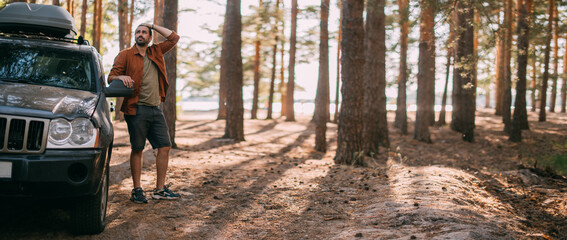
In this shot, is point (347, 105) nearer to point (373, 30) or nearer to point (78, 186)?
point (373, 30)

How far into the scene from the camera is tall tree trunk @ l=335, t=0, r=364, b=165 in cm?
1058

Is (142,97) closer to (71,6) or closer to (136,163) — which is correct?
(136,163)

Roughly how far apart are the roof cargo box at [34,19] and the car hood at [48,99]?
230 cm

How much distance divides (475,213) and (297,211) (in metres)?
2.19

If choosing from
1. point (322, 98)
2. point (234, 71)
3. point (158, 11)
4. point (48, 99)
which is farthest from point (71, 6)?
point (48, 99)

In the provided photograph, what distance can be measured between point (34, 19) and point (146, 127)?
243 centimetres

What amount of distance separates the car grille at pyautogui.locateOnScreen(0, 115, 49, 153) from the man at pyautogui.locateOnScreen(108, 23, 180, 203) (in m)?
1.66

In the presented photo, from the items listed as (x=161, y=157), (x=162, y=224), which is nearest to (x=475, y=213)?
(x=162, y=224)

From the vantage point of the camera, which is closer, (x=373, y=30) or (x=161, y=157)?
(x=161, y=157)

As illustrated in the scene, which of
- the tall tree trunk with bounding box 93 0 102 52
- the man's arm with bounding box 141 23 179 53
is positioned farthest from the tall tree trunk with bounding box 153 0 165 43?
the man's arm with bounding box 141 23 179 53

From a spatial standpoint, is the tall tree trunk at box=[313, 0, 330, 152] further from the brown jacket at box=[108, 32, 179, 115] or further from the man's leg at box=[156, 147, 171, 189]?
the brown jacket at box=[108, 32, 179, 115]

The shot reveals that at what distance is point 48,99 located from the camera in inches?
165

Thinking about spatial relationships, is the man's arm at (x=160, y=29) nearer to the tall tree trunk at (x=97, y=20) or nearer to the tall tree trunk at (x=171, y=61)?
the tall tree trunk at (x=171, y=61)

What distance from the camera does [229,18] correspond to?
15.6 metres
